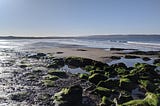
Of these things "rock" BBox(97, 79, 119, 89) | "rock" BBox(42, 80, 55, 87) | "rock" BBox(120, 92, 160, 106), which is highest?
"rock" BBox(120, 92, 160, 106)

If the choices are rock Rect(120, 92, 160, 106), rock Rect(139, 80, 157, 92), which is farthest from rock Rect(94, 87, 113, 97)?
rock Rect(139, 80, 157, 92)

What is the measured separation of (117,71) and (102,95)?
33.2 feet

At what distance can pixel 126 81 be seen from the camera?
848 inches

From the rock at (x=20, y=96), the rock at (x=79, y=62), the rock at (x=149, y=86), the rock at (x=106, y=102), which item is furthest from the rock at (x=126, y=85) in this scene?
the rock at (x=79, y=62)

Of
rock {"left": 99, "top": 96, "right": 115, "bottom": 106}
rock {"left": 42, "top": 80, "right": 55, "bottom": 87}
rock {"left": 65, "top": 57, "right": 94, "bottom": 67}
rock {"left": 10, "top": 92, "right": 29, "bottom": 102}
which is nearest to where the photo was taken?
rock {"left": 99, "top": 96, "right": 115, "bottom": 106}

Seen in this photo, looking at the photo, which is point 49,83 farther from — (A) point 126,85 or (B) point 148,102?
(B) point 148,102

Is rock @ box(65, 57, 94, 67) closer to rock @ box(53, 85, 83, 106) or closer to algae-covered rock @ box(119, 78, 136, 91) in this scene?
algae-covered rock @ box(119, 78, 136, 91)

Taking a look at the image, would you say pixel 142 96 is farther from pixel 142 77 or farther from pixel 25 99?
pixel 25 99

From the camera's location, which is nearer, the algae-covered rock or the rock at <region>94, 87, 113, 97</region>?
the rock at <region>94, 87, 113, 97</region>

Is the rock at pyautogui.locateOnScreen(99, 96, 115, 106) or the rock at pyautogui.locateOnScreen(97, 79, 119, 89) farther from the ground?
the rock at pyautogui.locateOnScreen(97, 79, 119, 89)

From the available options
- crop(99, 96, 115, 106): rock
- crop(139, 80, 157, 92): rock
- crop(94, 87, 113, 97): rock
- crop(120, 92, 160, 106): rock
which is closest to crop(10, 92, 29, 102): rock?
crop(94, 87, 113, 97): rock

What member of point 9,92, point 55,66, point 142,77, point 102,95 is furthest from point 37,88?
point 55,66

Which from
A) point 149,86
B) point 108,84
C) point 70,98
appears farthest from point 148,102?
point 108,84

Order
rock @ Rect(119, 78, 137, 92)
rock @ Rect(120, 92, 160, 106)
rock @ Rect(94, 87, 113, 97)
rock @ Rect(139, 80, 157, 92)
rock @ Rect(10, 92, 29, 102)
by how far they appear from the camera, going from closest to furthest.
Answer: rock @ Rect(120, 92, 160, 106), rock @ Rect(10, 92, 29, 102), rock @ Rect(94, 87, 113, 97), rock @ Rect(139, 80, 157, 92), rock @ Rect(119, 78, 137, 92)
